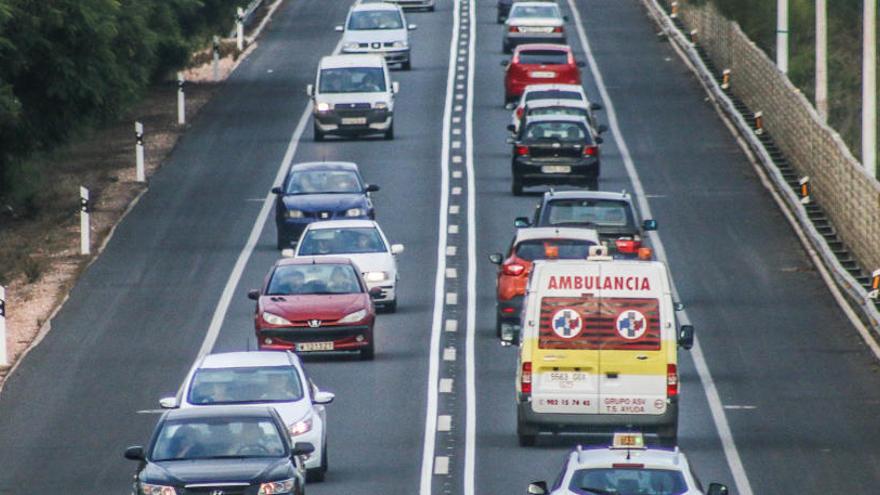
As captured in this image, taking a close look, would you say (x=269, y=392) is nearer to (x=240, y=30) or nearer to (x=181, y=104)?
(x=181, y=104)

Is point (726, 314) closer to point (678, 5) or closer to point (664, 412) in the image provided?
point (664, 412)

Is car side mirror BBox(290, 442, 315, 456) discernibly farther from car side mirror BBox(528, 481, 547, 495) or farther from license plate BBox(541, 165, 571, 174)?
license plate BBox(541, 165, 571, 174)

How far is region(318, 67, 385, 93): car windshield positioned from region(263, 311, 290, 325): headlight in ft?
80.0

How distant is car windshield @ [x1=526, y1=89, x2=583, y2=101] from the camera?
54.9m

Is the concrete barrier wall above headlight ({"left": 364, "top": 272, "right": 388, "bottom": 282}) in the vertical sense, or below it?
below

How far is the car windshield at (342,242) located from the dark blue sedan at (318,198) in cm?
393

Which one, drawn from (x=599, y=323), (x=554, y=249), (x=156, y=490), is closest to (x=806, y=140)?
(x=554, y=249)

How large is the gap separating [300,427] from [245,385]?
45.6 inches

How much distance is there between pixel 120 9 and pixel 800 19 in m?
43.8

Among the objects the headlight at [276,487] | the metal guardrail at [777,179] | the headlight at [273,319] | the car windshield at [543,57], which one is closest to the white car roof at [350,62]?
the car windshield at [543,57]

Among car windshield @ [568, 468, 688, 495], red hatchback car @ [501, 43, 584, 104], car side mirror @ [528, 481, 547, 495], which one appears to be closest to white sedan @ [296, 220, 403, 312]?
car side mirror @ [528, 481, 547, 495]

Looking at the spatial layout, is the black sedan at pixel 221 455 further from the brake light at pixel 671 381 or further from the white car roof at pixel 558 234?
the white car roof at pixel 558 234

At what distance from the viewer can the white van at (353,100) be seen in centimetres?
5566

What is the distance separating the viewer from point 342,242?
37.7 metres
